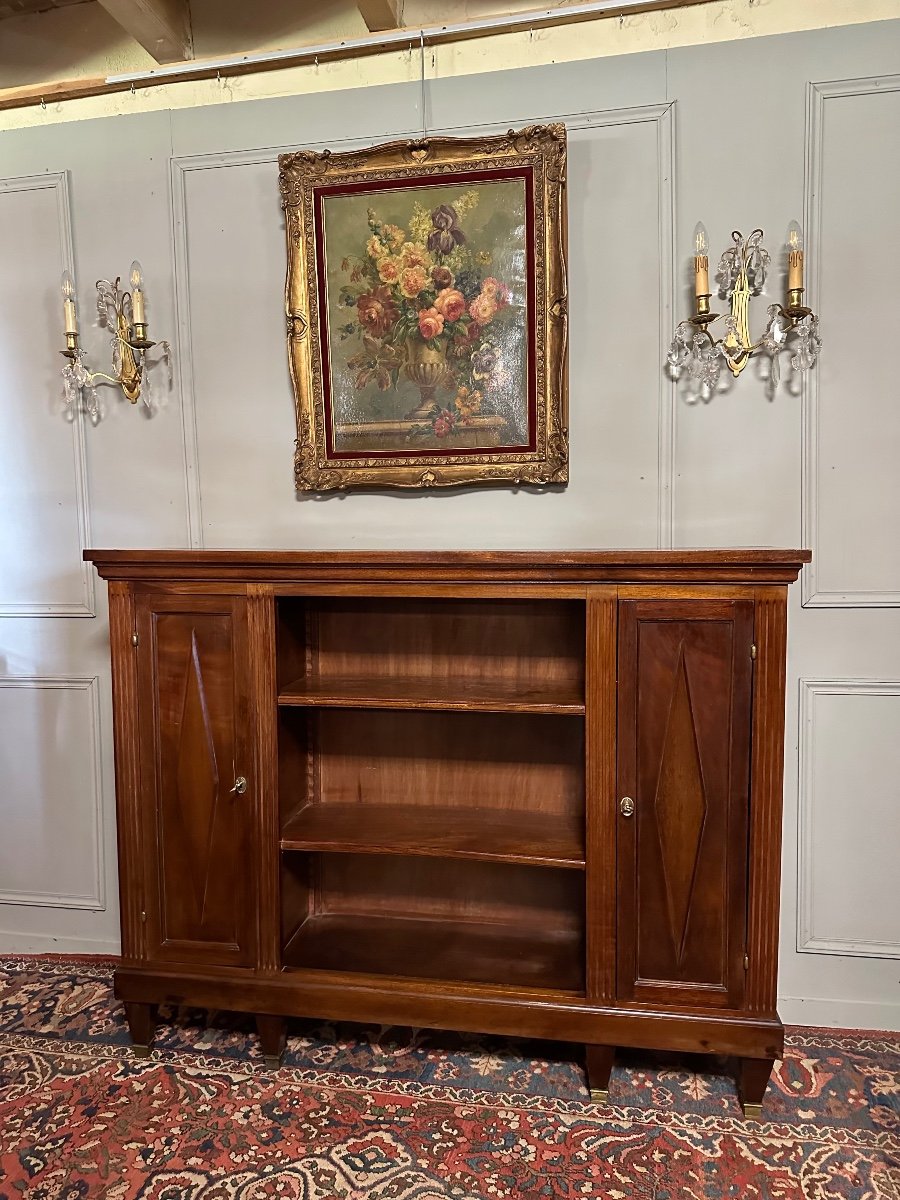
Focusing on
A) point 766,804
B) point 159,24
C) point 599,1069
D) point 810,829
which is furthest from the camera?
point 159,24

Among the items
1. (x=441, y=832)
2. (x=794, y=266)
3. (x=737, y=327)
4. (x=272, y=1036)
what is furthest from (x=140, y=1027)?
(x=794, y=266)

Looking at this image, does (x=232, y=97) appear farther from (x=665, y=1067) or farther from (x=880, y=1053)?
(x=880, y=1053)

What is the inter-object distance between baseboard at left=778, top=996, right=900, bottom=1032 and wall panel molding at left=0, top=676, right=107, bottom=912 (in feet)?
7.36

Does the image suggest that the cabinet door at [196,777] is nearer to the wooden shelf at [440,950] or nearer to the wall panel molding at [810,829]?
the wooden shelf at [440,950]

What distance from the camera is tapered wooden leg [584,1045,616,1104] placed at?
1.87 metres

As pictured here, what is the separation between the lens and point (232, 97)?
2.41 metres

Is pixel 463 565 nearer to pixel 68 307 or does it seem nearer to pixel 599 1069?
pixel 599 1069

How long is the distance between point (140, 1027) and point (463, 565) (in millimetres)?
1581

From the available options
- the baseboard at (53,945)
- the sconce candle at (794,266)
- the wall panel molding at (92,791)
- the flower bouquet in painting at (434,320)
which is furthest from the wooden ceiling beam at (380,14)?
the baseboard at (53,945)

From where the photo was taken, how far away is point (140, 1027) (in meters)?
2.10

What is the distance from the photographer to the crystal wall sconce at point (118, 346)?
2307 mm

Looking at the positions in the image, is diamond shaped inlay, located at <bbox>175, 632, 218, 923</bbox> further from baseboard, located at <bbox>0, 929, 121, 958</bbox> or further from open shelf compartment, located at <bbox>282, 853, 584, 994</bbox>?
baseboard, located at <bbox>0, 929, 121, 958</bbox>

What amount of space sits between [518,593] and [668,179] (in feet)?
4.24

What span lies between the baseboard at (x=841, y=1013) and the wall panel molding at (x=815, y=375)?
1.16 meters
